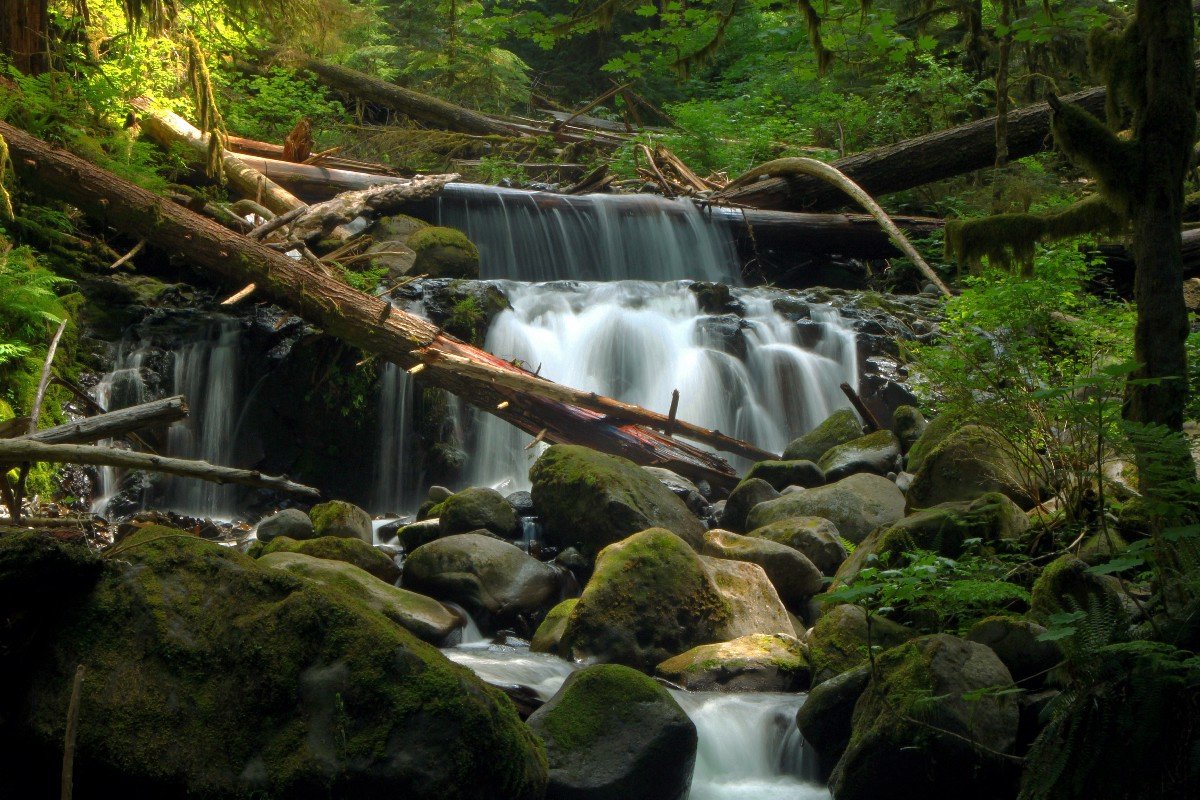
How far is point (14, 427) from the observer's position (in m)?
5.36

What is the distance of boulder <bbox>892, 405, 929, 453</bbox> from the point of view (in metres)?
9.30

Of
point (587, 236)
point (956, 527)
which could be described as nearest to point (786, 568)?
point (956, 527)

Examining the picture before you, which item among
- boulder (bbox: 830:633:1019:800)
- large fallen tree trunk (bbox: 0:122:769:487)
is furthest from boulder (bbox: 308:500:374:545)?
boulder (bbox: 830:633:1019:800)

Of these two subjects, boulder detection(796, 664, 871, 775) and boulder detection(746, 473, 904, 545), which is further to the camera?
boulder detection(746, 473, 904, 545)

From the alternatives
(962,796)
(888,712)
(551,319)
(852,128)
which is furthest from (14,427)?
(852,128)

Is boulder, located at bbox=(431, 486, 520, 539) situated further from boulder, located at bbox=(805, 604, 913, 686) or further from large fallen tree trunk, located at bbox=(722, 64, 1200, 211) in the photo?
large fallen tree trunk, located at bbox=(722, 64, 1200, 211)

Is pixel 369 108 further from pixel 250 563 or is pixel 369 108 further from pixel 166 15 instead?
pixel 250 563

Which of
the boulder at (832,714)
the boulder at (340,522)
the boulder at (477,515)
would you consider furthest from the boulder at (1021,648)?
the boulder at (340,522)

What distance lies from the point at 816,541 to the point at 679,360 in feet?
15.3

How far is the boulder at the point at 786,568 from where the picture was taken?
22.5 ft

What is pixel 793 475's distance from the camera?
8789 mm

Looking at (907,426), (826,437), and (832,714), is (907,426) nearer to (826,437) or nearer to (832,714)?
(826,437)

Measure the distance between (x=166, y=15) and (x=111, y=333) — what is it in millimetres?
3096

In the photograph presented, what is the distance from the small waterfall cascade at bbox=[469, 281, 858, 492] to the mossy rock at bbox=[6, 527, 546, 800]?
660cm
